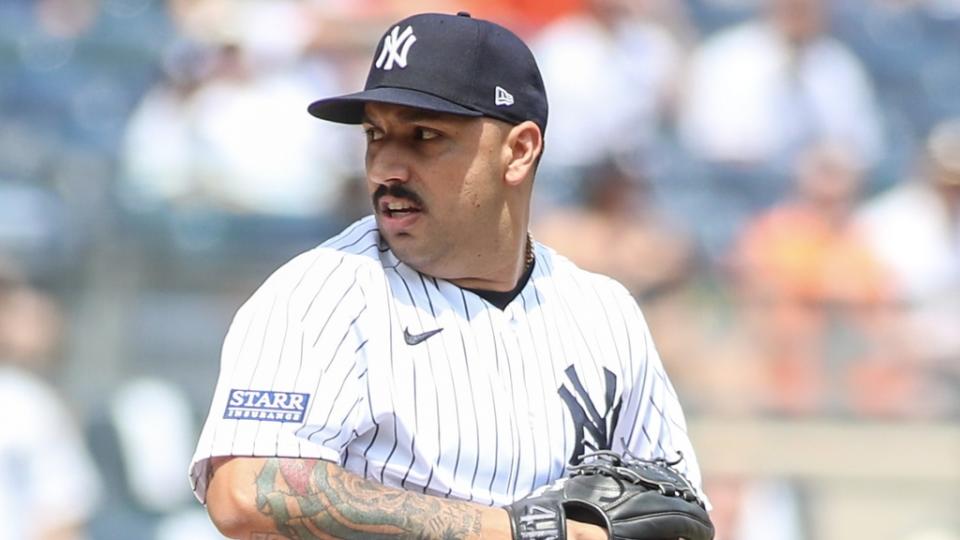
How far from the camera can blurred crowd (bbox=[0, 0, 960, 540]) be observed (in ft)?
19.2

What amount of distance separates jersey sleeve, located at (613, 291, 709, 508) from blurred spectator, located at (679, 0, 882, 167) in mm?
4754

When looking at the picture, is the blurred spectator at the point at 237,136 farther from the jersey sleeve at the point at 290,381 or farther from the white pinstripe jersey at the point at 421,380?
the jersey sleeve at the point at 290,381

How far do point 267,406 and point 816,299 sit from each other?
12.5 feet

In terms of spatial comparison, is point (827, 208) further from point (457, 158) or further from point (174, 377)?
point (457, 158)

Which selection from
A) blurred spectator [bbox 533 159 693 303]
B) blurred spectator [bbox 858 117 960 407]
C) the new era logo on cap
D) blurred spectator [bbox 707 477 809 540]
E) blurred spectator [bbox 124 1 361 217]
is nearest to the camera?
the new era logo on cap

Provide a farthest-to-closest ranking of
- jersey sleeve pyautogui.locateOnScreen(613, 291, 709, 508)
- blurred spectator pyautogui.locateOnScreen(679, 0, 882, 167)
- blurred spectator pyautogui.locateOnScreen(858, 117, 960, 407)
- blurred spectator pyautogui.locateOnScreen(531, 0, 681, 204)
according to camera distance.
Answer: blurred spectator pyautogui.locateOnScreen(679, 0, 882, 167)
blurred spectator pyautogui.locateOnScreen(531, 0, 681, 204)
blurred spectator pyautogui.locateOnScreen(858, 117, 960, 407)
jersey sleeve pyautogui.locateOnScreen(613, 291, 709, 508)

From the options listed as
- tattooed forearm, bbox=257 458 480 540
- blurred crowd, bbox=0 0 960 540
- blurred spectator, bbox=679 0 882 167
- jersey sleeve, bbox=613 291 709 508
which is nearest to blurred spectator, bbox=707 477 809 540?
blurred crowd, bbox=0 0 960 540

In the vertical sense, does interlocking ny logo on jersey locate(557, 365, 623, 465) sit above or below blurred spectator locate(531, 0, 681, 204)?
below

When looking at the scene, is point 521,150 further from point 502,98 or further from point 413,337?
point 413,337

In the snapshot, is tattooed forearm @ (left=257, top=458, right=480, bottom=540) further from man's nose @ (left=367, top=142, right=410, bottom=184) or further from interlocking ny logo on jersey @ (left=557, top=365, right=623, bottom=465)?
man's nose @ (left=367, top=142, right=410, bottom=184)

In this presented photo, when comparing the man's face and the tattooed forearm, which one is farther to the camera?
the man's face

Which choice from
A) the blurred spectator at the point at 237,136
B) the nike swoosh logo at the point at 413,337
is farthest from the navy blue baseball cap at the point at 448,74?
the blurred spectator at the point at 237,136

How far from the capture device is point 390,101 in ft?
8.61

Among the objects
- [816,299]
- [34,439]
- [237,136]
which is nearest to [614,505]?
[816,299]
